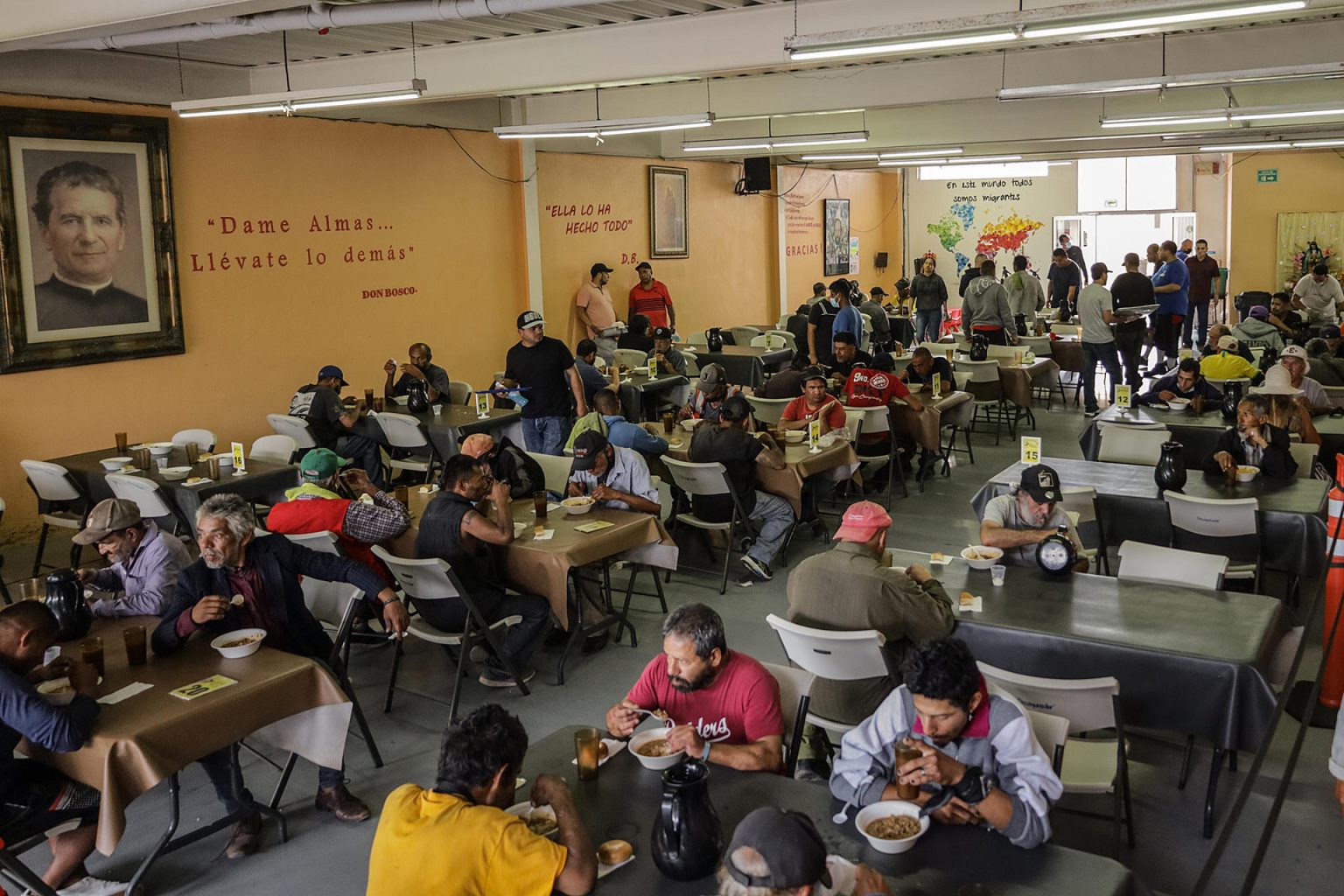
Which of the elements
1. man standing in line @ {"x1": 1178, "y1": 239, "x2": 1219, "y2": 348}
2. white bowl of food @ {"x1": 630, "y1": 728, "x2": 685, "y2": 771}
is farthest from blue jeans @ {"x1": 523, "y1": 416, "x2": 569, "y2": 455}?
man standing in line @ {"x1": 1178, "y1": 239, "x2": 1219, "y2": 348}

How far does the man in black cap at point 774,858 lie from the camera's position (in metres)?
1.99

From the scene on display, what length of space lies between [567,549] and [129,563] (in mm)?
1838

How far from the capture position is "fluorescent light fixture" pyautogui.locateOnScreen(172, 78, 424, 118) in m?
6.71

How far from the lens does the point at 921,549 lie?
741 centimetres

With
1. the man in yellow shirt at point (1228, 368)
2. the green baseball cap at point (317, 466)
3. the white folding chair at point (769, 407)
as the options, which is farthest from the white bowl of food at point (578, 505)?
the man in yellow shirt at point (1228, 368)

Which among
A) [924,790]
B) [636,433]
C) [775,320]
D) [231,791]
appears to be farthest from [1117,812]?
[775,320]

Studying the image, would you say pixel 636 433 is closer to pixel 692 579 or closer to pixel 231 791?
pixel 692 579

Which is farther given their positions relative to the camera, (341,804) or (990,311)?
(990,311)

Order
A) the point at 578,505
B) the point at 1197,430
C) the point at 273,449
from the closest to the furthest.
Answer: the point at 578,505 → the point at 1197,430 → the point at 273,449

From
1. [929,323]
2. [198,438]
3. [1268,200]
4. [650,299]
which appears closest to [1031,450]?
[198,438]

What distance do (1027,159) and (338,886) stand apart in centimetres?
1645

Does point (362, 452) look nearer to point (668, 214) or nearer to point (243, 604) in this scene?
point (243, 604)

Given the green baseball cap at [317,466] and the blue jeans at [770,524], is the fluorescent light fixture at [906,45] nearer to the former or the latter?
the blue jeans at [770,524]

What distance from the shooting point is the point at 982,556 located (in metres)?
4.61
